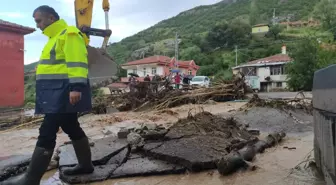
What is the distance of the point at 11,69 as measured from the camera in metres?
14.2

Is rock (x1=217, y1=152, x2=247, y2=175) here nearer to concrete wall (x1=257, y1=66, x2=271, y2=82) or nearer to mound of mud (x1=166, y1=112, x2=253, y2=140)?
mound of mud (x1=166, y1=112, x2=253, y2=140)

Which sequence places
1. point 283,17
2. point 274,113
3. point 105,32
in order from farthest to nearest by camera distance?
point 283,17, point 105,32, point 274,113

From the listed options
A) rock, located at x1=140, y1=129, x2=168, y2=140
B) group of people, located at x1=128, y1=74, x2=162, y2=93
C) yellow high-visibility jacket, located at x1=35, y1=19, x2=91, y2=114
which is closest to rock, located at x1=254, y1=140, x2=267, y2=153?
rock, located at x1=140, y1=129, x2=168, y2=140

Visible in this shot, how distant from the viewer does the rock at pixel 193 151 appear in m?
3.09

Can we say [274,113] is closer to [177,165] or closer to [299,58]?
[177,165]

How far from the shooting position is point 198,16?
10550 centimetres

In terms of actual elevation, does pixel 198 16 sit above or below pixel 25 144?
above

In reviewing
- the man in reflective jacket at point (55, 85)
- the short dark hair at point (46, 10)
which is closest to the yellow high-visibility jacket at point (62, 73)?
the man in reflective jacket at point (55, 85)

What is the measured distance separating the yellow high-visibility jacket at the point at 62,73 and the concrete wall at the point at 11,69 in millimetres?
12474

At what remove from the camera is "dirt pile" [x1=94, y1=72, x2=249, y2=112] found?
35.9ft

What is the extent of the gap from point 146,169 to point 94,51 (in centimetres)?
490

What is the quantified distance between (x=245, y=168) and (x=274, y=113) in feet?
12.1

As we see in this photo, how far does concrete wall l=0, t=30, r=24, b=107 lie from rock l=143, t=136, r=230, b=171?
12.4 meters

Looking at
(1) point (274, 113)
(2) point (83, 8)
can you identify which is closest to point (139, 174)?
(1) point (274, 113)
